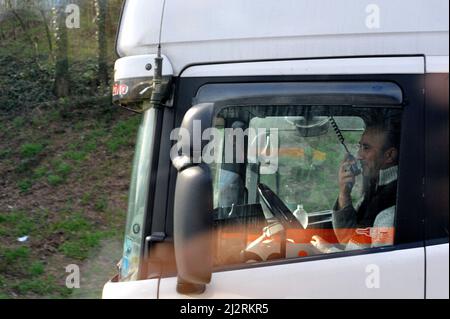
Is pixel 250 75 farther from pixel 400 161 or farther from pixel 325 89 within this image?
pixel 400 161

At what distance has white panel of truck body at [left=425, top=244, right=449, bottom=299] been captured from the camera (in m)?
2.49

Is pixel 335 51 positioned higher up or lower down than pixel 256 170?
higher up

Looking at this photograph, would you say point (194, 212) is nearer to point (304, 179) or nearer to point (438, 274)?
point (304, 179)

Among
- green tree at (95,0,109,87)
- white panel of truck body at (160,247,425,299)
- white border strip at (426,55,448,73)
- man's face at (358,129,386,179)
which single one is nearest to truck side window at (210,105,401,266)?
man's face at (358,129,386,179)

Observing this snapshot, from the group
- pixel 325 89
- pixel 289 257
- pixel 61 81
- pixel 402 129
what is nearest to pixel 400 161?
pixel 402 129

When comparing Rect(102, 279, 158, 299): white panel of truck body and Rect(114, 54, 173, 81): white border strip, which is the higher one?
Rect(114, 54, 173, 81): white border strip

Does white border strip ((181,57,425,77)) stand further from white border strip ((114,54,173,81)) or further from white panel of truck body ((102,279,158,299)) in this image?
white panel of truck body ((102,279,158,299))

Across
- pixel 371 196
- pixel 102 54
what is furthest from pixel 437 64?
pixel 102 54

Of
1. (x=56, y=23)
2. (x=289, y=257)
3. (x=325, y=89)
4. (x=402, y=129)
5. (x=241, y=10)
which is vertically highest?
(x=56, y=23)

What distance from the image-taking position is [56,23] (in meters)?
11.8

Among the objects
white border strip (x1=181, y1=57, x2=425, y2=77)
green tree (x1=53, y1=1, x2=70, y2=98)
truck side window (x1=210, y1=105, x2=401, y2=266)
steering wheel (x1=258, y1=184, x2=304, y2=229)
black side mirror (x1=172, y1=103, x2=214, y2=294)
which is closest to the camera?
black side mirror (x1=172, y1=103, x2=214, y2=294)

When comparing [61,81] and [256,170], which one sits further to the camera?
[61,81]
